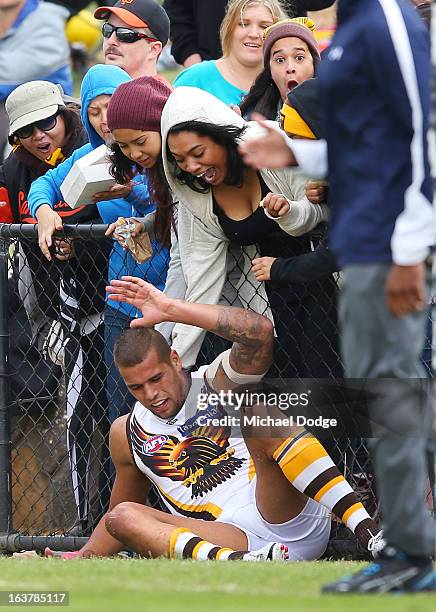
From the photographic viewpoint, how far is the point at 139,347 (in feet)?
19.8

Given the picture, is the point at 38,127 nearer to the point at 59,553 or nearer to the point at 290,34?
the point at 290,34

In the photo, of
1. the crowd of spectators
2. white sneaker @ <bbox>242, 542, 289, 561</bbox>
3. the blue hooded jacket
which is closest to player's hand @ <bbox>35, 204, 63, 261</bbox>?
the crowd of spectators

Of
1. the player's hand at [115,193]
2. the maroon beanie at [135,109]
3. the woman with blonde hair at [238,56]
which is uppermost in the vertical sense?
the woman with blonde hair at [238,56]

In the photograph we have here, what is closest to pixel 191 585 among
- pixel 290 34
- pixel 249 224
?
pixel 249 224

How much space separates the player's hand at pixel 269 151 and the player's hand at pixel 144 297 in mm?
1644

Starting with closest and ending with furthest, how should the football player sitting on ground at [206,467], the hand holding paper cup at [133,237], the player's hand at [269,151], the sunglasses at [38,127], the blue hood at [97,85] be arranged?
the player's hand at [269,151] < the football player sitting on ground at [206,467] < the hand holding paper cup at [133,237] < the blue hood at [97,85] < the sunglasses at [38,127]

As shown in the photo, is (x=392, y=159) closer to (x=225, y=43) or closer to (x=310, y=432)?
(x=310, y=432)

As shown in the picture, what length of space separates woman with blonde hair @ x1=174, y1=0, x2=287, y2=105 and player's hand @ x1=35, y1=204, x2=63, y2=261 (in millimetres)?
1018

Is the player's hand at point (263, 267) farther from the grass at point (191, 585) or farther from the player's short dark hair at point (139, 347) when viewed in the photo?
the grass at point (191, 585)

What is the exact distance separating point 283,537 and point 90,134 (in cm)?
236

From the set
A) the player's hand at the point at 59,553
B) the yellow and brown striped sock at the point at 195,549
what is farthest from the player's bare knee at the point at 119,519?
the player's hand at the point at 59,553

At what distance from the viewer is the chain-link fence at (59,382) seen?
Answer: 21.3 ft

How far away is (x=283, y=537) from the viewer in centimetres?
590

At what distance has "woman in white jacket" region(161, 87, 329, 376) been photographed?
227 inches
